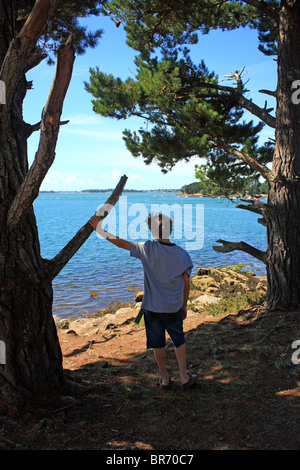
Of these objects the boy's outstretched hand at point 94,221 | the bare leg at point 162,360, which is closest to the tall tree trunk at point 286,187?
the bare leg at point 162,360

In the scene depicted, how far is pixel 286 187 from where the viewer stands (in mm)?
6953

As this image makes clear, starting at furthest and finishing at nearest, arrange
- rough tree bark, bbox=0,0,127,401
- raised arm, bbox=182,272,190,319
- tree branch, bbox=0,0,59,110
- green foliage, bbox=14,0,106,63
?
green foliage, bbox=14,0,106,63 → raised arm, bbox=182,272,190,319 → rough tree bark, bbox=0,0,127,401 → tree branch, bbox=0,0,59,110

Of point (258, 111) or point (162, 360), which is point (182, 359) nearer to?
point (162, 360)

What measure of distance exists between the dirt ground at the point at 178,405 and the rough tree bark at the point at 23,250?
0.28 meters

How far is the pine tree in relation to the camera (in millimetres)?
6945

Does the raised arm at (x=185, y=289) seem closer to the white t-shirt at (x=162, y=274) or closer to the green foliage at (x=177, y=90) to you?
the white t-shirt at (x=162, y=274)

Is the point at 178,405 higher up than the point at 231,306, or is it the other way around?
the point at 178,405

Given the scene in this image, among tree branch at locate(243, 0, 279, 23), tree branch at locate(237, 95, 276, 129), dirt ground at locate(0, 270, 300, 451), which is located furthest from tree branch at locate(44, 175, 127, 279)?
tree branch at locate(243, 0, 279, 23)

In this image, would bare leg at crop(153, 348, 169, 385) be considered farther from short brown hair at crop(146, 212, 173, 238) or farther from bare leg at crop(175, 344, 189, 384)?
short brown hair at crop(146, 212, 173, 238)

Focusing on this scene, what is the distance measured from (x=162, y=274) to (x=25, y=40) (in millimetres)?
2349

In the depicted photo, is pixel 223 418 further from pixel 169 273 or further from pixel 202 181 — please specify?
pixel 202 181

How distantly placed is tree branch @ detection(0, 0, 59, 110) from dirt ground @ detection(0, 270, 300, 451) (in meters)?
2.84

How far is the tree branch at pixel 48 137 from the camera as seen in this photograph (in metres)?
3.11

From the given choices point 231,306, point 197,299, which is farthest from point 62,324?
point 231,306
